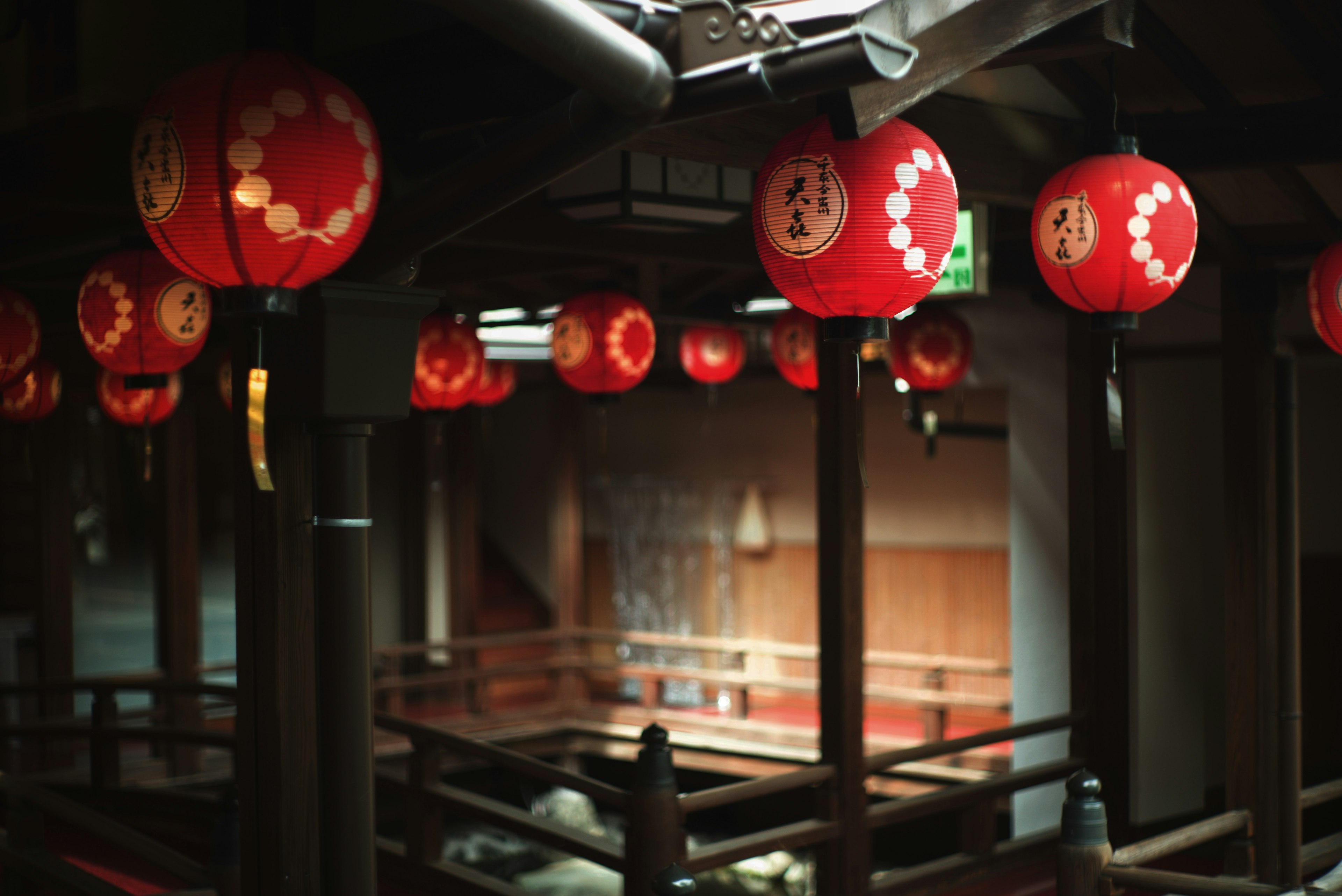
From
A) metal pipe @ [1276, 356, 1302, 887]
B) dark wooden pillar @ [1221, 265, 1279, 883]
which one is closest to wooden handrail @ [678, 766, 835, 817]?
dark wooden pillar @ [1221, 265, 1279, 883]

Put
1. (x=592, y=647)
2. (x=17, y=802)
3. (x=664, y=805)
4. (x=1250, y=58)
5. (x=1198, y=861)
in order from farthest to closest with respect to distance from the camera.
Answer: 1. (x=592, y=647)
2. (x=1198, y=861)
3. (x=664, y=805)
4. (x=17, y=802)
5. (x=1250, y=58)

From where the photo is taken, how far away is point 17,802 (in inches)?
165

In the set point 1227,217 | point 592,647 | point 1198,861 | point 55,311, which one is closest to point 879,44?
point 1227,217

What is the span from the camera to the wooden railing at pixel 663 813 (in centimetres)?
454

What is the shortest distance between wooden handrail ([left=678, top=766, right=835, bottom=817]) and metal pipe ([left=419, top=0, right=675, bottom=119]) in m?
2.93

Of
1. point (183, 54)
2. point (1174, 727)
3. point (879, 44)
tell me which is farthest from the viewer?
point (1174, 727)

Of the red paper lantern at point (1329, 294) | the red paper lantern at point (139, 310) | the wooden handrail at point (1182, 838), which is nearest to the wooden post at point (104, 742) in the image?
the red paper lantern at point (139, 310)

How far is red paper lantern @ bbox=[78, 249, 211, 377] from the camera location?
394 centimetres

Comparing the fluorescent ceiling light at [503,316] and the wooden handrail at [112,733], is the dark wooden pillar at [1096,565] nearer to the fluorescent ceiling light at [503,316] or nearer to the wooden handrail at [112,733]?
the fluorescent ceiling light at [503,316]

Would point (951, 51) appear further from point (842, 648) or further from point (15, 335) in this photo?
point (15, 335)

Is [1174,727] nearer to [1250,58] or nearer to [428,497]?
[1250,58]

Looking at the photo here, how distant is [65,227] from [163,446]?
120 inches

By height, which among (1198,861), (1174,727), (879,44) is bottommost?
(1198,861)

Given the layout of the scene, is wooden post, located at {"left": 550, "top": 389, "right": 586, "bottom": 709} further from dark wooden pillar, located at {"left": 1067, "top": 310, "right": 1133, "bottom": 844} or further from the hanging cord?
the hanging cord
